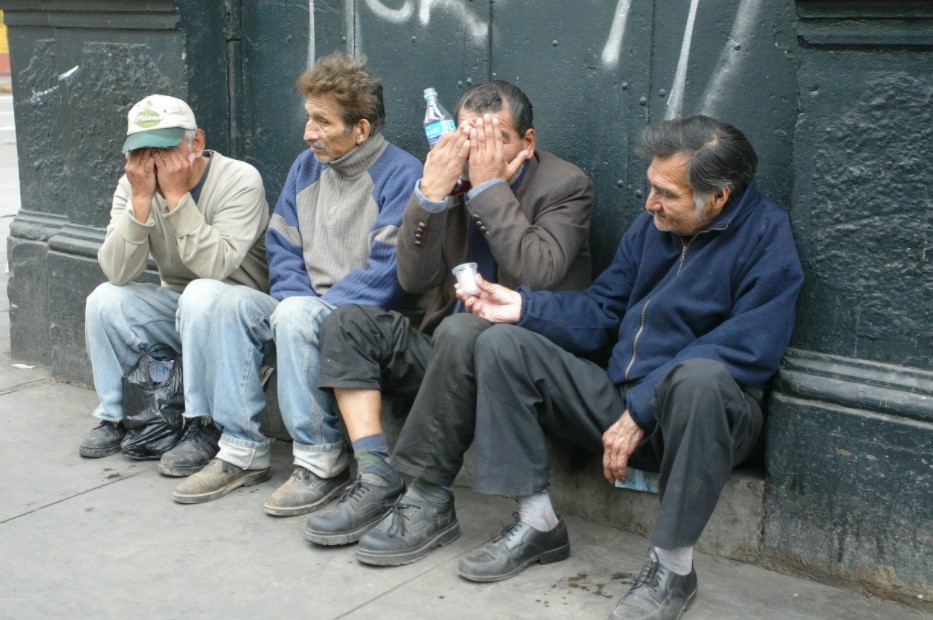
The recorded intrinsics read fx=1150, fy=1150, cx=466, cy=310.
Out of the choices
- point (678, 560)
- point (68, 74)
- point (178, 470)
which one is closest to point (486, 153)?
point (678, 560)

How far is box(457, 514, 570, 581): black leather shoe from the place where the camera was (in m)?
3.14

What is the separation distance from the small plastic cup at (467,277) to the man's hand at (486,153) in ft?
0.88

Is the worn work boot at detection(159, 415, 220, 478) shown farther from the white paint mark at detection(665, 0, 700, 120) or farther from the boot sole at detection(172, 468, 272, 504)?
the white paint mark at detection(665, 0, 700, 120)

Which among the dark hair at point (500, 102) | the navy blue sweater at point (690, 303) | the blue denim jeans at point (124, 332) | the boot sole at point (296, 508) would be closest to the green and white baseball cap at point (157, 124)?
the blue denim jeans at point (124, 332)

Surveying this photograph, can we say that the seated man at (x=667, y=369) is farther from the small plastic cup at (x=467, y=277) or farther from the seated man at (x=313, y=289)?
the seated man at (x=313, y=289)

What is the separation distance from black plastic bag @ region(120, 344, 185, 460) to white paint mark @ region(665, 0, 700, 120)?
6.48 ft

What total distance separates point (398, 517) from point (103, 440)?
1.43 meters

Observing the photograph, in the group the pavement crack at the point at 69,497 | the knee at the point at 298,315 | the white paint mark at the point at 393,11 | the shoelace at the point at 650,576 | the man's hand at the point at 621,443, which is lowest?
the pavement crack at the point at 69,497

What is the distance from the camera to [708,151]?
303 cm

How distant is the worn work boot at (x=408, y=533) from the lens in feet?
10.7

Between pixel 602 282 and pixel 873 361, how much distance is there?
82cm

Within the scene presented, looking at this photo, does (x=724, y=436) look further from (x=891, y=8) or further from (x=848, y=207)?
(x=891, y=8)

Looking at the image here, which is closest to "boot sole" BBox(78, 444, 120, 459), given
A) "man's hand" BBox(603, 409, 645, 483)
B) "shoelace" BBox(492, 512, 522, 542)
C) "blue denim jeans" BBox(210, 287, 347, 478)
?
"blue denim jeans" BBox(210, 287, 347, 478)

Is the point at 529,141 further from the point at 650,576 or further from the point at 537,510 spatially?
the point at 650,576
